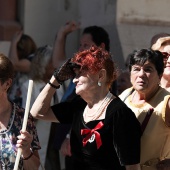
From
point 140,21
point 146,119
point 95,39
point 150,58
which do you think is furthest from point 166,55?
point 140,21

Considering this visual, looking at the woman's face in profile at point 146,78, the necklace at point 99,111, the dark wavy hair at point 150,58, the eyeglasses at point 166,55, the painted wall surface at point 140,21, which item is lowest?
the necklace at point 99,111

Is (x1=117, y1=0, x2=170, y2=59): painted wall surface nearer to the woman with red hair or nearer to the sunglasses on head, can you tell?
the sunglasses on head

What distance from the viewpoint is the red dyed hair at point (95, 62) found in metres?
4.68

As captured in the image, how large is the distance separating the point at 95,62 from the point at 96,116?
342 millimetres

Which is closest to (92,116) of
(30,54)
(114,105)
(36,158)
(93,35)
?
(114,105)

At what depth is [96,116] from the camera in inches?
184

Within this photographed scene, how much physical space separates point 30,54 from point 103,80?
136 inches

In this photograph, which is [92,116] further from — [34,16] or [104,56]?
[34,16]

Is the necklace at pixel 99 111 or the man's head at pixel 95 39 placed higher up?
the man's head at pixel 95 39

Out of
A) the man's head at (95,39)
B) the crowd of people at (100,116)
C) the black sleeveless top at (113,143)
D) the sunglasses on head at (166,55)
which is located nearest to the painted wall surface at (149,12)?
the man's head at (95,39)

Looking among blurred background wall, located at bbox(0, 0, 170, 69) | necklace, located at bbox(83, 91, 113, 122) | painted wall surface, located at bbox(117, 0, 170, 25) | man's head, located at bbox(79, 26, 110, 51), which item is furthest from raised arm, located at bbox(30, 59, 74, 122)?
painted wall surface, located at bbox(117, 0, 170, 25)

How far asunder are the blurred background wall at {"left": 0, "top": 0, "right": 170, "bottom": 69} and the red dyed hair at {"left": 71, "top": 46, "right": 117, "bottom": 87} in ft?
13.4

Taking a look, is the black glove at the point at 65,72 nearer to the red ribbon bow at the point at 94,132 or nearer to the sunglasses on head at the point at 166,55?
the red ribbon bow at the point at 94,132

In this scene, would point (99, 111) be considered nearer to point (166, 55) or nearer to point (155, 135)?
point (155, 135)
